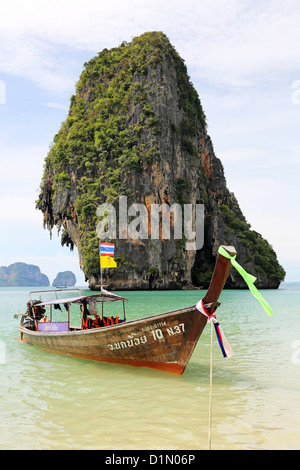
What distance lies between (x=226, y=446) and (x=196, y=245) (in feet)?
158

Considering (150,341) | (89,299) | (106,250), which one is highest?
(106,250)

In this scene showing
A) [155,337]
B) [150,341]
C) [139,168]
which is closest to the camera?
[155,337]

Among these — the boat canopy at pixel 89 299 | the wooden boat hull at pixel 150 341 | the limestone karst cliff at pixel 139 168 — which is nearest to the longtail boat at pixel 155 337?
the wooden boat hull at pixel 150 341

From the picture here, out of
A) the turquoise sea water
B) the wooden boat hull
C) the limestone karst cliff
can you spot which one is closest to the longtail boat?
the wooden boat hull

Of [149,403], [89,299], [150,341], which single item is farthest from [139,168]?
[149,403]

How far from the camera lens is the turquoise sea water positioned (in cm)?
561

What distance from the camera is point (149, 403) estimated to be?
7211 mm

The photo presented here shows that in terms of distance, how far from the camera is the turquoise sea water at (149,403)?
561 cm

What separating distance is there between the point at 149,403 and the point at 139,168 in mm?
45454

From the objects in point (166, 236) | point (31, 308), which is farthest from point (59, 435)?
point (166, 236)

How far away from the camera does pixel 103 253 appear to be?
41.0ft

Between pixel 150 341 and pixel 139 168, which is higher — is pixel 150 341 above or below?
below

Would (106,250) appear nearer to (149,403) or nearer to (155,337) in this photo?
(155,337)

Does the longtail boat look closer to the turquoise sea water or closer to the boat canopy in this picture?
the turquoise sea water
